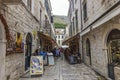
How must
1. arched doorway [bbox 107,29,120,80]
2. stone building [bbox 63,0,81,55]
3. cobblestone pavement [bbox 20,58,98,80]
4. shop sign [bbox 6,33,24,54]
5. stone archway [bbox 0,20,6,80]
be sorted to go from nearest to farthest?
stone archway [bbox 0,20,6,80], shop sign [bbox 6,33,24,54], arched doorway [bbox 107,29,120,80], cobblestone pavement [bbox 20,58,98,80], stone building [bbox 63,0,81,55]

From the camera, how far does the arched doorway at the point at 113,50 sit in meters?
A: 5.97

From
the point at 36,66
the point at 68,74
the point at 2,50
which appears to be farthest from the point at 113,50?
the point at 2,50

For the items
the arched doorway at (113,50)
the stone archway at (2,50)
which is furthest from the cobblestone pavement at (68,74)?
the stone archway at (2,50)

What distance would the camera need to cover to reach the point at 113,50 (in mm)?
6461

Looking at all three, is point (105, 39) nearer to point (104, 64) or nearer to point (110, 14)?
point (104, 64)

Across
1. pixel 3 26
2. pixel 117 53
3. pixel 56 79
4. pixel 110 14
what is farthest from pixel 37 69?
pixel 110 14

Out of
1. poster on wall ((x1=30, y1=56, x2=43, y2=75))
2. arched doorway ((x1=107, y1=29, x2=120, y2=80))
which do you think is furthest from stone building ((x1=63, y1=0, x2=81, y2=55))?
arched doorway ((x1=107, y1=29, x2=120, y2=80))

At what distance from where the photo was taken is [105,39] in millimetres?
6758

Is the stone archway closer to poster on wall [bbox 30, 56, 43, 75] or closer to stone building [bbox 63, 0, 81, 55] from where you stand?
poster on wall [bbox 30, 56, 43, 75]

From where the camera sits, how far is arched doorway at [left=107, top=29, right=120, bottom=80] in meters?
5.97

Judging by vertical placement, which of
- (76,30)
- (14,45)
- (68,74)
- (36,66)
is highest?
(76,30)

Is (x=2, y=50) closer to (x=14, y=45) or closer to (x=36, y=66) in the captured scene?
(x=14, y=45)

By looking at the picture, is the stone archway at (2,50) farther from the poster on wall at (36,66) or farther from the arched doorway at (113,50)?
the arched doorway at (113,50)

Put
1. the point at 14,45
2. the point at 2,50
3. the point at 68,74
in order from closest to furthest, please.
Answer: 1. the point at 2,50
2. the point at 14,45
3. the point at 68,74
